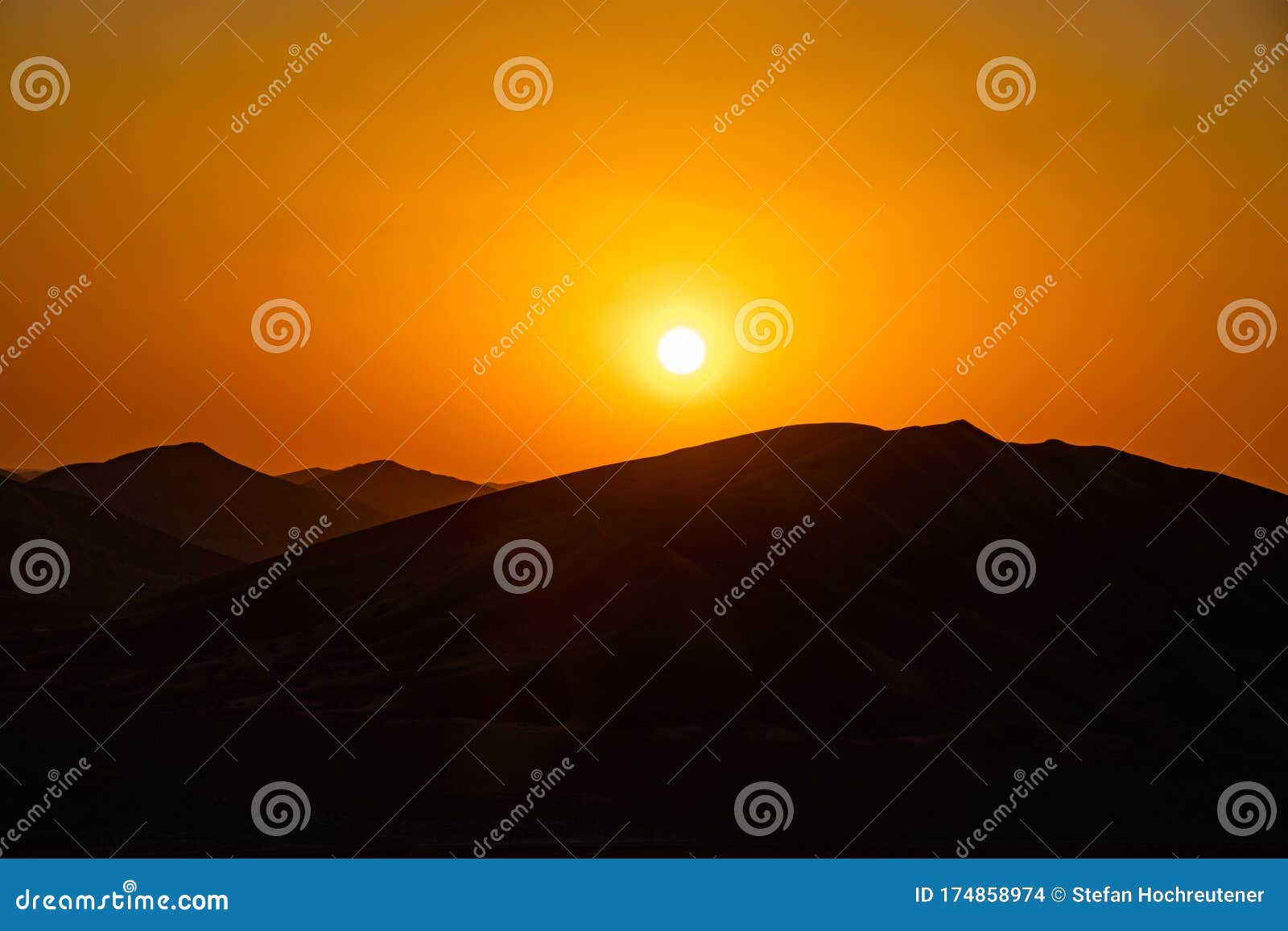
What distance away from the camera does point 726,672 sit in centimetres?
3152

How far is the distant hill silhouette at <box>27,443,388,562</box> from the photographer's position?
94.6m

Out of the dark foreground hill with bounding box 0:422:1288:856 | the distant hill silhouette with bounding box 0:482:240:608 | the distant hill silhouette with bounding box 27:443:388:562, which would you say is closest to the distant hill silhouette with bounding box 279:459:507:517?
the distant hill silhouette with bounding box 27:443:388:562

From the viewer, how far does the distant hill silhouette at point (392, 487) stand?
116 metres

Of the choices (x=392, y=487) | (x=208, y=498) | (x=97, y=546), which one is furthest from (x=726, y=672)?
(x=392, y=487)

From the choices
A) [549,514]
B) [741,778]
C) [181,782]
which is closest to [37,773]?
[181,782]

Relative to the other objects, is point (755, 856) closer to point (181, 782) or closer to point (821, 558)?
point (181, 782)

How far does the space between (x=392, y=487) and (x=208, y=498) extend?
21097 millimetres

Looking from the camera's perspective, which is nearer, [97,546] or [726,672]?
[726,672]

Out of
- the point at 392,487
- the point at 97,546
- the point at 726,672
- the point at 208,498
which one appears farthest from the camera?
the point at 392,487

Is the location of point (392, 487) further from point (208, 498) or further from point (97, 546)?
point (97, 546)

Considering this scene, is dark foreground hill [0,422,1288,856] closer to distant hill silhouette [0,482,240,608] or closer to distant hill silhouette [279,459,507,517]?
distant hill silhouette [0,482,240,608]

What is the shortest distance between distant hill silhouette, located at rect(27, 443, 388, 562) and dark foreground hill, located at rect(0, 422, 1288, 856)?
53.5 m

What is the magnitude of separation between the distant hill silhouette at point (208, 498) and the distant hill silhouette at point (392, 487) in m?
4.19

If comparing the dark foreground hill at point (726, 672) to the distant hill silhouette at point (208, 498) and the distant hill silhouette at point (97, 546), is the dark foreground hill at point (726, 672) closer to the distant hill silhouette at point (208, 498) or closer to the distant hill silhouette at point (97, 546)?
the distant hill silhouette at point (97, 546)
